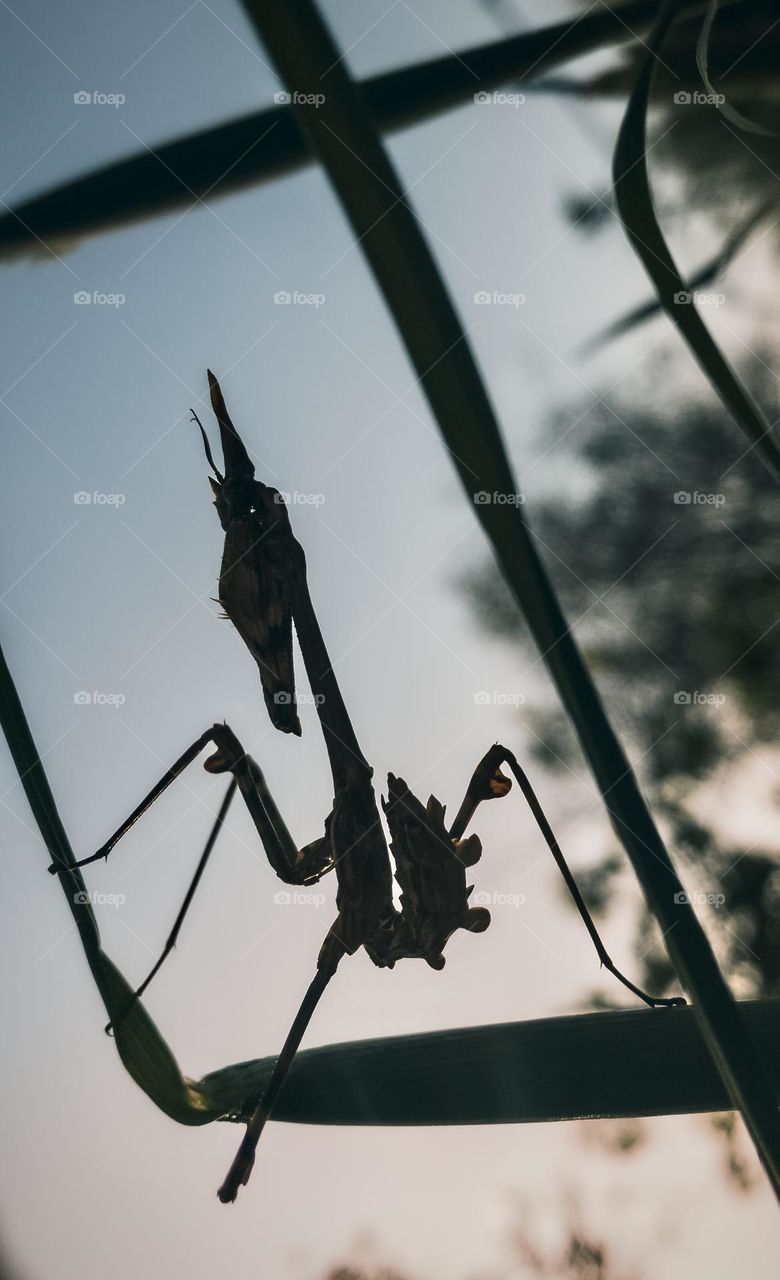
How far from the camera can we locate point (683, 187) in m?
1.16

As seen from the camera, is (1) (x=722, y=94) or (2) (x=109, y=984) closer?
(2) (x=109, y=984)

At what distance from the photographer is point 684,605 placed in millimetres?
1155

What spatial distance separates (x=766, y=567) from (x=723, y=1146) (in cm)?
83

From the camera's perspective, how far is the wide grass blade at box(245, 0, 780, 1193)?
1.12 feet

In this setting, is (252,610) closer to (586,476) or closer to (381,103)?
(381,103)

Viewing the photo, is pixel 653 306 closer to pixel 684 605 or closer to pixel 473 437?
pixel 684 605

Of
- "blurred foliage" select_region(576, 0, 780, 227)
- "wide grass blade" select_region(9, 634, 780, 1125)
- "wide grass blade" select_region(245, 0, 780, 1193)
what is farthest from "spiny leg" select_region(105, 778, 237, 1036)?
"blurred foliage" select_region(576, 0, 780, 227)

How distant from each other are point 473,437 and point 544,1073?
0.39 meters

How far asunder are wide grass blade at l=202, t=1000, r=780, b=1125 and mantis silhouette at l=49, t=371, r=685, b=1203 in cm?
6

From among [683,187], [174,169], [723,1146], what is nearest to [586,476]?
[683,187]

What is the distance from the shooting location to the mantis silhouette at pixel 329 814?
463mm

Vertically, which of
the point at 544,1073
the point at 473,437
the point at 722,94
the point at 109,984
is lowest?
the point at 544,1073

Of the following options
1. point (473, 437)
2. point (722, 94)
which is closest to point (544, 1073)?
point (473, 437)

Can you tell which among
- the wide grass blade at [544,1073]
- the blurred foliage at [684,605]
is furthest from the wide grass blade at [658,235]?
the blurred foliage at [684,605]
